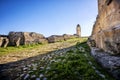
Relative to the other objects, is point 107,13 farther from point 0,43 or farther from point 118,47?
point 0,43

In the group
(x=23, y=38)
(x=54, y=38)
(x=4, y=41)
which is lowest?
(x=4, y=41)

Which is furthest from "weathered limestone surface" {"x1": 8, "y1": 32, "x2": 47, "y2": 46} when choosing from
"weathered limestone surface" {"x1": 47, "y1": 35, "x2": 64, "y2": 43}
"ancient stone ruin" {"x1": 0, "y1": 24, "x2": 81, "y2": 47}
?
"weathered limestone surface" {"x1": 47, "y1": 35, "x2": 64, "y2": 43}

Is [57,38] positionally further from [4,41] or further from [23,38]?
[4,41]

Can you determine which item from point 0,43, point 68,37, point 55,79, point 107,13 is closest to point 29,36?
point 0,43

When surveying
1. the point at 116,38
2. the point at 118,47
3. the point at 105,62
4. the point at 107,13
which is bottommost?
the point at 105,62

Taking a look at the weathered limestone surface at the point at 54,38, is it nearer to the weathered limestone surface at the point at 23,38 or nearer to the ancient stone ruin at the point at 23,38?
the ancient stone ruin at the point at 23,38

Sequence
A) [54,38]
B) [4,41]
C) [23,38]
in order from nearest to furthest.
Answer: [4,41] < [23,38] < [54,38]

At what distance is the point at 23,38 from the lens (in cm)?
2480

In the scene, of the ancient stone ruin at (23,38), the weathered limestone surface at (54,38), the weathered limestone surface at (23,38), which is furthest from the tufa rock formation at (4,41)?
the weathered limestone surface at (54,38)

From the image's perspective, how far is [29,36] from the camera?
86.0 feet

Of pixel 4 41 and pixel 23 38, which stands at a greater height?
pixel 23 38

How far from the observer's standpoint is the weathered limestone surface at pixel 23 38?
23.9 metres

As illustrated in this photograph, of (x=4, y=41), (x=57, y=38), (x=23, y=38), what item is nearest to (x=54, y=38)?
(x=57, y=38)

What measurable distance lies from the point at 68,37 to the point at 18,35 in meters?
11.5
